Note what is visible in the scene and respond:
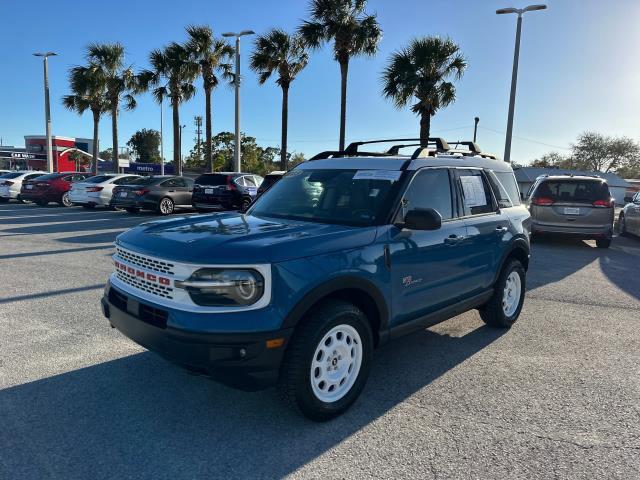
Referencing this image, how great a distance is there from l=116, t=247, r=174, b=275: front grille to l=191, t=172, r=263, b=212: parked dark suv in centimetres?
1231

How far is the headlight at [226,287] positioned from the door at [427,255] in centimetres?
116

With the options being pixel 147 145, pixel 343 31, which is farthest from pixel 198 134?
pixel 343 31

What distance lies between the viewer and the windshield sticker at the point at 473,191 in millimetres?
4621

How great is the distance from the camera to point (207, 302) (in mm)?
2896

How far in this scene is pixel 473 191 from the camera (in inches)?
187

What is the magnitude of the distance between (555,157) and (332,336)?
9536cm

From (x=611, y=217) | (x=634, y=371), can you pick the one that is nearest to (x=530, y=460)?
(x=634, y=371)

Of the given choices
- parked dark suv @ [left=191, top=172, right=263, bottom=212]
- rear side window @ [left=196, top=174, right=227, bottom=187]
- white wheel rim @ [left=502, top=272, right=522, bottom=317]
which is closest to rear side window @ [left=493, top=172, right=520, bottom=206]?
white wheel rim @ [left=502, top=272, right=522, bottom=317]

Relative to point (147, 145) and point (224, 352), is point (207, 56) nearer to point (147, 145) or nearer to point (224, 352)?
point (224, 352)

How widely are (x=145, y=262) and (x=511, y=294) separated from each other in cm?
397

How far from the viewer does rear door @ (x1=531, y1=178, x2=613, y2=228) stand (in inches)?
429

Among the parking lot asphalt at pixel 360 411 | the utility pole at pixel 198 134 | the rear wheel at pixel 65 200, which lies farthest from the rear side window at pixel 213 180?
the utility pole at pixel 198 134

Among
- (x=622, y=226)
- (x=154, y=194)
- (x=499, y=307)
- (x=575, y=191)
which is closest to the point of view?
(x=499, y=307)

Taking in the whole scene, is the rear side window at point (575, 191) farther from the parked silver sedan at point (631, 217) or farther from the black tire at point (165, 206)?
the black tire at point (165, 206)
